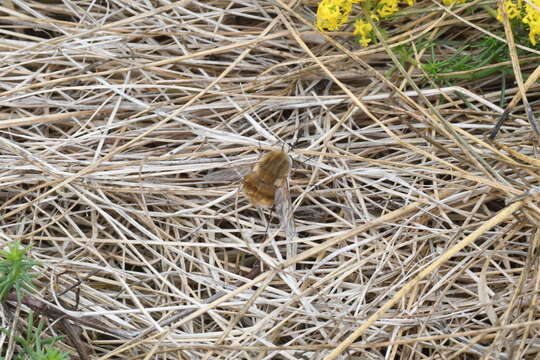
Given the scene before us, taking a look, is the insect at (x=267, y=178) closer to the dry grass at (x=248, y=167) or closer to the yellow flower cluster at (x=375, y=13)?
the dry grass at (x=248, y=167)

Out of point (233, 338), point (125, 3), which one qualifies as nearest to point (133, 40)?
point (125, 3)

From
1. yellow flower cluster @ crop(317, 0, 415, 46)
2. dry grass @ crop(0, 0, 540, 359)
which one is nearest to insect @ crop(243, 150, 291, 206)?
dry grass @ crop(0, 0, 540, 359)

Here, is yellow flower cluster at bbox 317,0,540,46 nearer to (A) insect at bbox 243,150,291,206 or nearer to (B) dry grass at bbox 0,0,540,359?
(B) dry grass at bbox 0,0,540,359

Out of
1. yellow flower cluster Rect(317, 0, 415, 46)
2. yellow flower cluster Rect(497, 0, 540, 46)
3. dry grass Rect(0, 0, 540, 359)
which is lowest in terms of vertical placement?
dry grass Rect(0, 0, 540, 359)

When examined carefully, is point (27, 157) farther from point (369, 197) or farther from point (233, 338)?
point (369, 197)

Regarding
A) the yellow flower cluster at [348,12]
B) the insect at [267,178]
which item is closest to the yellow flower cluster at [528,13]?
the yellow flower cluster at [348,12]

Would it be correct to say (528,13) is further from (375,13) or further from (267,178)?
(267,178)
